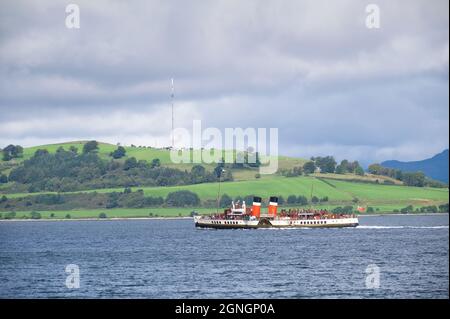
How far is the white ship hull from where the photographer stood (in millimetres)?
192250

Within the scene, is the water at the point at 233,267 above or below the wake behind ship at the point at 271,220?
below

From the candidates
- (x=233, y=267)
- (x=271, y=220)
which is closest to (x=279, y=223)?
(x=271, y=220)

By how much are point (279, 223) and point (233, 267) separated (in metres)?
91.3

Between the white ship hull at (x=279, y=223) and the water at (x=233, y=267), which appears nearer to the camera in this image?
the water at (x=233, y=267)

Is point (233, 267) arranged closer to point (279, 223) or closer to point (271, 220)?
point (271, 220)

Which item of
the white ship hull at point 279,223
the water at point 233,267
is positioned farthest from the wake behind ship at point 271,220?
the water at point 233,267

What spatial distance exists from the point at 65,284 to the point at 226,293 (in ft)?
61.2

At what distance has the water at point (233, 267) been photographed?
83.2 metres

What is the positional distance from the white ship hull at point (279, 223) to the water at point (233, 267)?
30405mm

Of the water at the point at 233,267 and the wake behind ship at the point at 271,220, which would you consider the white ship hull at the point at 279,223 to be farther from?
the water at the point at 233,267
